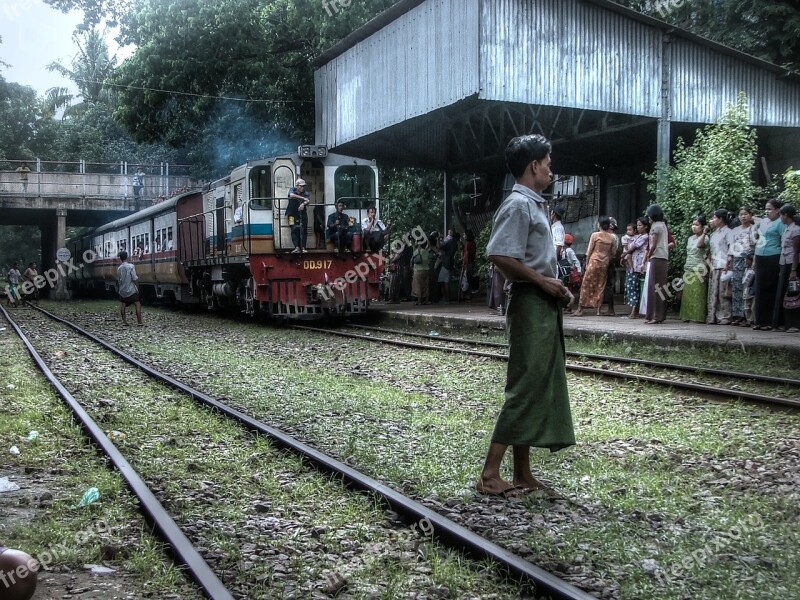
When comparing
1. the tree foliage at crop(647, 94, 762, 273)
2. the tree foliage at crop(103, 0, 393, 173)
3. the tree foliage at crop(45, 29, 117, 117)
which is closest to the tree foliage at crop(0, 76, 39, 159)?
the tree foliage at crop(45, 29, 117, 117)

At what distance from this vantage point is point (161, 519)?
14.2 ft

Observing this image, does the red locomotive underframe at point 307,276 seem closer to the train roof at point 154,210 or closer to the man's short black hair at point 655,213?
the man's short black hair at point 655,213

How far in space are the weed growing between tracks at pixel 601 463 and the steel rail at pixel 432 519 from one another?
169mm

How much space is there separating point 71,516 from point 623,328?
30.1 ft

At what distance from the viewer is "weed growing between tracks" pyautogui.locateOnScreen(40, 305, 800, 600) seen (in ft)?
12.1

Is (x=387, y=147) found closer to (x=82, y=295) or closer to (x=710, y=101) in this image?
(x=710, y=101)

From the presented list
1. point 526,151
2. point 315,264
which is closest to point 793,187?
point 315,264

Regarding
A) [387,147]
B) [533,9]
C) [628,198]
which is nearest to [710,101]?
[533,9]

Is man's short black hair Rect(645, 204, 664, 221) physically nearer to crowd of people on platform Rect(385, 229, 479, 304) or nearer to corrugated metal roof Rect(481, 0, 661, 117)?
corrugated metal roof Rect(481, 0, 661, 117)

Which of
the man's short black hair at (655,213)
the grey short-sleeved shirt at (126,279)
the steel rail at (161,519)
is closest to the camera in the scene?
the steel rail at (161,519)

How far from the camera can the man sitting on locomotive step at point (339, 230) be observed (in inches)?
639

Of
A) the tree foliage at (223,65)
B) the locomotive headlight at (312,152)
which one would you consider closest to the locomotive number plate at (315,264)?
the locomotive headlight at (312,152)

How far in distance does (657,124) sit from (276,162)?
7587mm

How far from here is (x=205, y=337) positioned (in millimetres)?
15117
